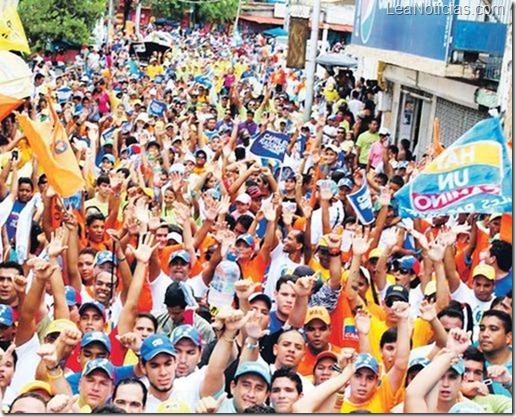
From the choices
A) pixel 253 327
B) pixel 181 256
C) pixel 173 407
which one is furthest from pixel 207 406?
pixel 181 256

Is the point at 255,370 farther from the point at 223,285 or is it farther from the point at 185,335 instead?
the point at 223,285

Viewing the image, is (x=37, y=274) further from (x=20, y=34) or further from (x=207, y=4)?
(x=207, y=4)

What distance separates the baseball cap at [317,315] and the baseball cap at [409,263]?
1.55 m

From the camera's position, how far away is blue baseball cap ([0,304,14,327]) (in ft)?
19.6

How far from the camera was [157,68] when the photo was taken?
1014 inches

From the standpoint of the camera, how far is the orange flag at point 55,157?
314 inches

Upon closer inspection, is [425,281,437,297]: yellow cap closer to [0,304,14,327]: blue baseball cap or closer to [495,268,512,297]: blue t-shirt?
[495,268,512,297]: blue t-shirt

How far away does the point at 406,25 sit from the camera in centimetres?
1633

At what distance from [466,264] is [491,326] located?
2173 mm

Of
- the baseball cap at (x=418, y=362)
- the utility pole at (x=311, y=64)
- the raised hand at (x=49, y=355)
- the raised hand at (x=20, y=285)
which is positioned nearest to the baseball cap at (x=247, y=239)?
the raised hand at (x=20, y=285)

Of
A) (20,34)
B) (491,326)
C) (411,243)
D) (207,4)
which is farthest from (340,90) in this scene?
(207,4)

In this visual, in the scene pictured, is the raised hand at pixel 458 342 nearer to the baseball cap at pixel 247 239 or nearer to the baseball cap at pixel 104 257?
the baseball cap at pixel 104 257

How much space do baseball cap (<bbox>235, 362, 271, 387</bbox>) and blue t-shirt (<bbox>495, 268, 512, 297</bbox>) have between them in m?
2.34

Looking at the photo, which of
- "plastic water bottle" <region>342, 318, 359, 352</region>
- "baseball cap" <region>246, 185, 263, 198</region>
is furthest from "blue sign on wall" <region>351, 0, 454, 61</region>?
"plastic water bottle" <region>342, 318, 359, 352</region>
